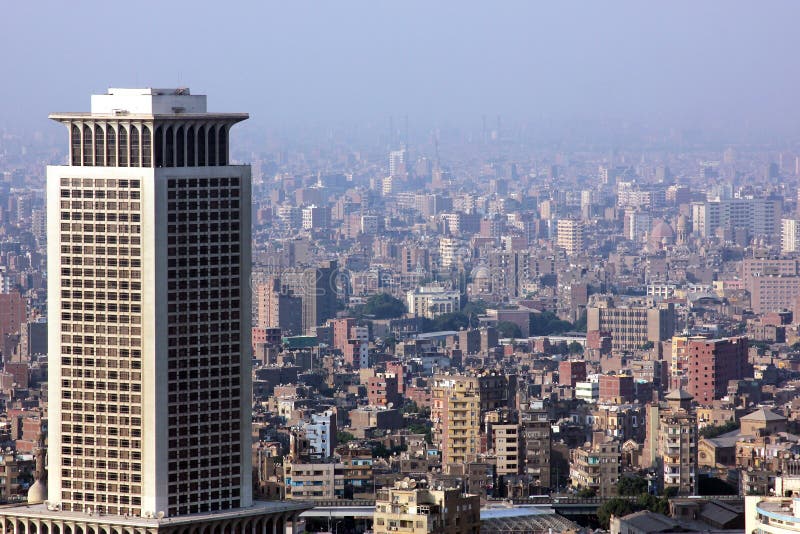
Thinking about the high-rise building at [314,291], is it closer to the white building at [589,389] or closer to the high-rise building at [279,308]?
the high-rise building at [279,308]

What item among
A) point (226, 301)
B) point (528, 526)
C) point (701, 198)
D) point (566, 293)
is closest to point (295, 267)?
point (566, 293)

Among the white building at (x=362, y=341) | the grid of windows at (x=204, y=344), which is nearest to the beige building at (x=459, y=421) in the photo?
the grid of windows at (x=204, y=344)

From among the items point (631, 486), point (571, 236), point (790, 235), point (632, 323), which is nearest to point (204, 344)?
point (631, 486)

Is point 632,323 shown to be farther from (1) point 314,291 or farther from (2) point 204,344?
(2) point 204,344

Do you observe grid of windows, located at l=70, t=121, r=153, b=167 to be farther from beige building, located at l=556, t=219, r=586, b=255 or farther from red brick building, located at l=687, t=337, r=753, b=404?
beige building, located at l=556, t=219, r=586, b=255

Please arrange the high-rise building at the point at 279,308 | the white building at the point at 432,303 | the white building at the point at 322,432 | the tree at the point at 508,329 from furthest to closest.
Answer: the white building at the point at 432,303 < the tree at the point at 508,329 < the high-rise building at the point at 279,308 < the white building at the point at 322,432

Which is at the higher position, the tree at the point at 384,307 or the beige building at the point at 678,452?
the tree at the point at 384,307
